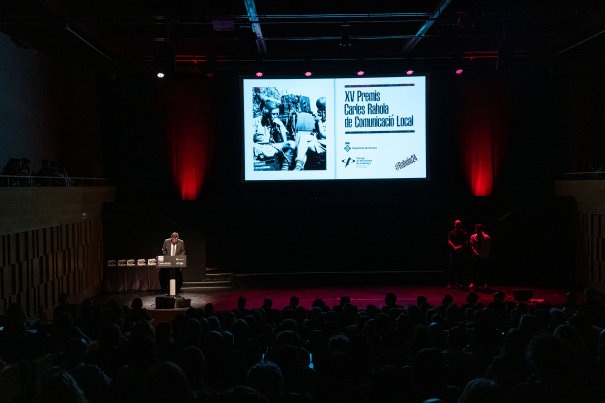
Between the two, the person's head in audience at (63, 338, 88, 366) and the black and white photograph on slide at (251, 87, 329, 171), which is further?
the black and white photograph on slide at (251, 87, 329, 171)

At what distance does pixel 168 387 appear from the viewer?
5.66 feet

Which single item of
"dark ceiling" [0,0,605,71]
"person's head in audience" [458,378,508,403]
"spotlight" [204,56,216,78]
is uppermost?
"dark ceiling" [0,0,605,71]

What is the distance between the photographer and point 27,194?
7.40m

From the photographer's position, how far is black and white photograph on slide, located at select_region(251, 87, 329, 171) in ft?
35.4

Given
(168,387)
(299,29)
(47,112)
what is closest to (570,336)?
(168,387)

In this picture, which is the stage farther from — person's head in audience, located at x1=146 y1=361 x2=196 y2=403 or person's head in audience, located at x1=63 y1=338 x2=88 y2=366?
person's head in audience, located at x1=146 y1=361 x2=196 y2=403

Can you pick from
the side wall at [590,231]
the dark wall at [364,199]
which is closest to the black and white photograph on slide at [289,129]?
the dark wall at [364,199]

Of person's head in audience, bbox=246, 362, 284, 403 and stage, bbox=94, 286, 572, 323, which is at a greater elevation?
person's head in audience, bbox=246, 362, 284, 403

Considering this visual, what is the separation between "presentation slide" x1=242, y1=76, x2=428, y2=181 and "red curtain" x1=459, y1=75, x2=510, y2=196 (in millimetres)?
1482

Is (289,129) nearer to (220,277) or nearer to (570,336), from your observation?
(220,277)

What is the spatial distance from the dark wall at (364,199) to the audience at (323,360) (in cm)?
575

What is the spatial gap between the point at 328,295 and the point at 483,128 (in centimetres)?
583

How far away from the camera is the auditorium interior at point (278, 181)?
28.2 feet

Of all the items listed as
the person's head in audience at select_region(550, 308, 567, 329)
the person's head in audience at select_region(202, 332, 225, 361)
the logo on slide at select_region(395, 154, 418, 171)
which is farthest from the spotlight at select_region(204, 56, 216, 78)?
the person's head in audience at select_region(550, 308, 567, 329)
